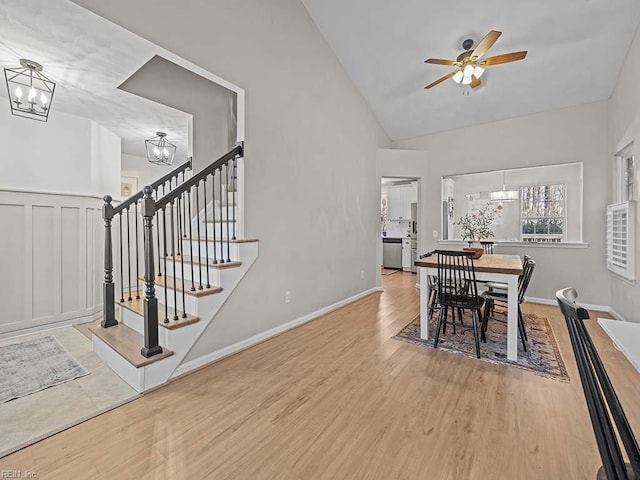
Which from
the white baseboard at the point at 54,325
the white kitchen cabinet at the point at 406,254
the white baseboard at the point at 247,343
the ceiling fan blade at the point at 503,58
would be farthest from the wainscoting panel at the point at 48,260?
the white kitchen cabinet at the point at 406,254

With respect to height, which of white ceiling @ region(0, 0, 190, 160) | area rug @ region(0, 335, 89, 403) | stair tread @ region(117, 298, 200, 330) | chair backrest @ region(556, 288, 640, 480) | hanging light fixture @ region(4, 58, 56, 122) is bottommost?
area rug @ region(0, 335, 89, 403)

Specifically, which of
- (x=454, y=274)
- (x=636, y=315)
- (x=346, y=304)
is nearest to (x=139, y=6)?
(x=454, y=274)

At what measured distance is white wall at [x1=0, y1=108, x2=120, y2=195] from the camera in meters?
3.15

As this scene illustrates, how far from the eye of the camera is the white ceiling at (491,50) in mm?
3225

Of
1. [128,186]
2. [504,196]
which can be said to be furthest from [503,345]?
[128,186]

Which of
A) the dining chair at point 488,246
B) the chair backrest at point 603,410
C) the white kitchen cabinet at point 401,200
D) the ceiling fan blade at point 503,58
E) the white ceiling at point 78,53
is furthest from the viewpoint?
the white kitchen cabinet at point 401,200

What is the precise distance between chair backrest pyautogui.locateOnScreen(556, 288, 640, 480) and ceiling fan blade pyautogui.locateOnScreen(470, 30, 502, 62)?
2.85 meters

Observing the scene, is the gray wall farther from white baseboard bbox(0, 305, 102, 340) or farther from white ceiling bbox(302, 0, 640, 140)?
white baseboard bbox(0, 305, 102, 340)

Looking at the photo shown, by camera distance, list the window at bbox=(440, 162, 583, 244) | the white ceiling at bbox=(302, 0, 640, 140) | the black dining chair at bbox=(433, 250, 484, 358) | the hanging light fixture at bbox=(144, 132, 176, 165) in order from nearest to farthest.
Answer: the black dining chair at bbox=(433, 250, 484, 358) → the white ceiling at bbox=(302, 0, 640, 140) → the hanging light fixture at bbox=(144, 132, 176, 165) → the window at bbox=(440, 162, 583, 244)

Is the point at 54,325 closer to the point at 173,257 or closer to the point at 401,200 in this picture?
the point at 173,257

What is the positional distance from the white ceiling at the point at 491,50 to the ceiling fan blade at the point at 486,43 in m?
0.63

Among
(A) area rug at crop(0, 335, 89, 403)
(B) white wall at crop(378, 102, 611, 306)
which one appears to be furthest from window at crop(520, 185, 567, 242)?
(A) area rug at crop(0, 335, 89, 403)

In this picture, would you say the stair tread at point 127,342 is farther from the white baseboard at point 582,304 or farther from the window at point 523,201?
the window at point 523,201

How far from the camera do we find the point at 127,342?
2441 mm
